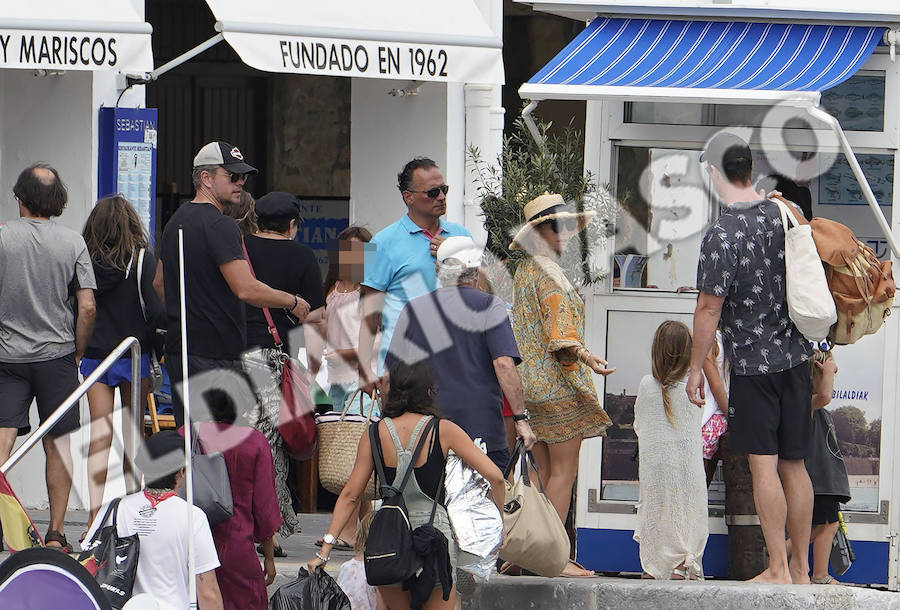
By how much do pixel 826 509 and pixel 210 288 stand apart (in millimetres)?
2939

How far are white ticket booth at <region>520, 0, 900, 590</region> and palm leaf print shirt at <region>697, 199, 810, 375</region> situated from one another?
0.77 m

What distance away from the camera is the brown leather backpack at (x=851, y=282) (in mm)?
7633

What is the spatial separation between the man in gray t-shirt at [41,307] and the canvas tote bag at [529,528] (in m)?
1.98

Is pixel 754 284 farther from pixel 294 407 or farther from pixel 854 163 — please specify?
pixel 294 407

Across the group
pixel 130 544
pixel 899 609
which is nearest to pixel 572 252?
pixel 899 609

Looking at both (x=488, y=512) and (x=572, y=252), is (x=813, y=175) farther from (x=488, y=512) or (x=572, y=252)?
(x=488, y=512)

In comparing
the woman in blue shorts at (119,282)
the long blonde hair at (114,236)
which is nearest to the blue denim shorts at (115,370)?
the woman in blue shorts at (119,282)

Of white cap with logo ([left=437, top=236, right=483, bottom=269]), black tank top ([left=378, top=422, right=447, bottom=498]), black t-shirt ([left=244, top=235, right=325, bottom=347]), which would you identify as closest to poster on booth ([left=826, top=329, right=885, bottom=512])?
white cap with logo ([left=437, top=236, right=483, bottom=269])

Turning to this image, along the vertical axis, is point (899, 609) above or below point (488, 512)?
below

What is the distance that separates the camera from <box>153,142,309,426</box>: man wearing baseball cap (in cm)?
738

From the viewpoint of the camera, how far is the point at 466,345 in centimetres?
742

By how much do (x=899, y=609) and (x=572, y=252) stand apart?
2179 mm

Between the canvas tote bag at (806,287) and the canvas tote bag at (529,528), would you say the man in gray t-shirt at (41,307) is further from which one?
the canvas tote bag at (806,287)

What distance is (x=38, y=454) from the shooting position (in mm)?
9617
